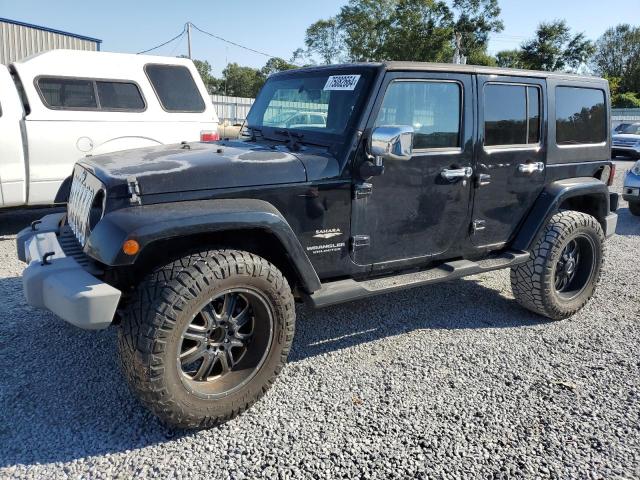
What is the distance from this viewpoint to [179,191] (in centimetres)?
264

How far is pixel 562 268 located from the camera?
4438 millimetres

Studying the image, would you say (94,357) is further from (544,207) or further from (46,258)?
(544,207)

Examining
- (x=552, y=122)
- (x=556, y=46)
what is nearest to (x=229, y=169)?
(x=552, y=122)

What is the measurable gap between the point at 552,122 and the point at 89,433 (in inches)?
152

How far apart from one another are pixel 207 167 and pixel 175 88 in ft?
15.5

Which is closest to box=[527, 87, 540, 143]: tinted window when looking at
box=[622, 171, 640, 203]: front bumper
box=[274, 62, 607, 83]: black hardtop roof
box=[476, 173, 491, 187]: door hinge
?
box=[274, 62, 607, 83]: black hardtop roof

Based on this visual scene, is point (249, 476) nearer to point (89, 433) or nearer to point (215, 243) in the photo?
point (89, 433)

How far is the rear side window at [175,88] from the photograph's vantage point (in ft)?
22.5

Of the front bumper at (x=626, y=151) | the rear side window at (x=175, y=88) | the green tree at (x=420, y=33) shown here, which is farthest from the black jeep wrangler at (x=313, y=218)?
the green tree at (x=420, y=33)

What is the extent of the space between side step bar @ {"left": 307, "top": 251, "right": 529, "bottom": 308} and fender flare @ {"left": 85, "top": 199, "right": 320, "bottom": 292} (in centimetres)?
42

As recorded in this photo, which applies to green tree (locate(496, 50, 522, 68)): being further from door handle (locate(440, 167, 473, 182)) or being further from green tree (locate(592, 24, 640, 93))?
door handle (locate(440, 167, 473, 182))

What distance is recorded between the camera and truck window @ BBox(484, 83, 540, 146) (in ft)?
12.4

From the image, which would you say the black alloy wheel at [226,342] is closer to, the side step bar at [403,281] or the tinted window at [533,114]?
the side step bar at [403,281]

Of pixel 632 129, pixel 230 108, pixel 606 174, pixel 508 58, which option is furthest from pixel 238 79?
pixel 606 174
